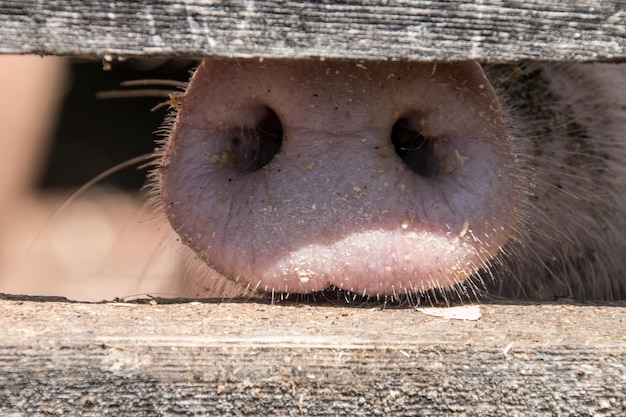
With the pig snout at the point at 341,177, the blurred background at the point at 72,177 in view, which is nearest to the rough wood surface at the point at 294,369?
the pig snout at the point at 341,177

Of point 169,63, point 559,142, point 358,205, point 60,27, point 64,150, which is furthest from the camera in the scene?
point 64,150

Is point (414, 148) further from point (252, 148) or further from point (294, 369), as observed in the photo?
point (294, 369)

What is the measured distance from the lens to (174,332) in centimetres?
97

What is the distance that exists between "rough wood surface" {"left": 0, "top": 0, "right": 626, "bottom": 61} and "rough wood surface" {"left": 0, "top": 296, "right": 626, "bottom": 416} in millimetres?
322

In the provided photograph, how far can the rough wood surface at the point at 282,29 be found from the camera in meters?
0.91

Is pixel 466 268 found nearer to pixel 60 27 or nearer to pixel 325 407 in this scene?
pixel 325 407

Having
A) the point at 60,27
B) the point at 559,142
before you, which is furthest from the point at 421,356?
the point at 559,142

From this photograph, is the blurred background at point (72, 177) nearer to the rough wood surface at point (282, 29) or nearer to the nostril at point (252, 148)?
the nostril at point (252, 148)

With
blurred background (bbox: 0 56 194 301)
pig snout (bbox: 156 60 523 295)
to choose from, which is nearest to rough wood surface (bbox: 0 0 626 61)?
pig snout (bbox: 156 60 523 295)

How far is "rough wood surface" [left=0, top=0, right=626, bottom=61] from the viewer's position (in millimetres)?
913

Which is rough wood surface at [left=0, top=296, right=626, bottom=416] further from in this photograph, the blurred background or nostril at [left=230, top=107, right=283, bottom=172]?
the blurred background

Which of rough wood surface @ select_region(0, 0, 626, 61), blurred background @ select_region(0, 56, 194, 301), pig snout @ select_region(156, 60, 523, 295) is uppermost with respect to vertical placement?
rough wood surface @ select_region(0, 0, 626, 61)

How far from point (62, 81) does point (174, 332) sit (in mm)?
2468

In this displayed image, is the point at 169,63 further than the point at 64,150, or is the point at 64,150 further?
the point at 64,150
